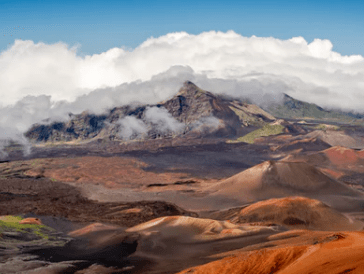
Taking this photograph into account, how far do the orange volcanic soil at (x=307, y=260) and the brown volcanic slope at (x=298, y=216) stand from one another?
31.4 m

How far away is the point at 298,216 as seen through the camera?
59750 mm

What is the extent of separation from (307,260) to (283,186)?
65.7 metres

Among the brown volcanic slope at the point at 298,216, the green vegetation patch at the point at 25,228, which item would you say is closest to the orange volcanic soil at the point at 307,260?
the green vegetation patch at the point at 25,228

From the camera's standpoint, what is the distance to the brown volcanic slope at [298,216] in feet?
192

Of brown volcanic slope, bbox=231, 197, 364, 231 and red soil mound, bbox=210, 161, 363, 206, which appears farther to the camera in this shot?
red soil mound, bbox=210, 161, 363, 206

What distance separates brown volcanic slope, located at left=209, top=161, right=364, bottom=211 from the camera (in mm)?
82562

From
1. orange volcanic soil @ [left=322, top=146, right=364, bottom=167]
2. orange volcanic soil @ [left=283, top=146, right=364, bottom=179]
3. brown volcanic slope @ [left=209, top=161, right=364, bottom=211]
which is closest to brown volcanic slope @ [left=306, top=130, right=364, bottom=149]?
orange volcanic soil @ [left=322, top=146, right=364, bottom=167]

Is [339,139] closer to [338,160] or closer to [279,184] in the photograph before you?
[338,160]

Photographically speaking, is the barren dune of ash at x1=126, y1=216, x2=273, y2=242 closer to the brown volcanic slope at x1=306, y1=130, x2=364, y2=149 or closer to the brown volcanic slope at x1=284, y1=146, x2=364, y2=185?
the brown volcanic slope at x1=284, y1=146, x2=364, y2=185

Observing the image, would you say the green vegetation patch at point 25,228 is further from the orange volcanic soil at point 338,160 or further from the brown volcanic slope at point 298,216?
the orange volcanic soil at point 338,160

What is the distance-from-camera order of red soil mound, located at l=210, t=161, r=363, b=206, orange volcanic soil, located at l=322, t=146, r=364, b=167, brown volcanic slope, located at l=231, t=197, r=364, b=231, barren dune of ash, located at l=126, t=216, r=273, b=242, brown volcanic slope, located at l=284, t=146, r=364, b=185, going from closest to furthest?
barren dune of ash, located at l=126, t=216, r=273, b=242 → brown volcanic slope, located at l=231, t=197, r=364, b=231 → red soil mound, located at l=210, t=161, r=363, b=206 → brown volcanic slope, located at l=284, t=146, r=364, b=185 → orange volcanic soil, located at l=322, t=146, r=364, b=167

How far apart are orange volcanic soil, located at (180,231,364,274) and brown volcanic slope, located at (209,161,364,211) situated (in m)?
53.4

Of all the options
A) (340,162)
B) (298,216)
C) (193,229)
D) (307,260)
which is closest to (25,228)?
(193,229)

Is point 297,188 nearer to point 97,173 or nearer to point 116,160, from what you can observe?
point 97,173
